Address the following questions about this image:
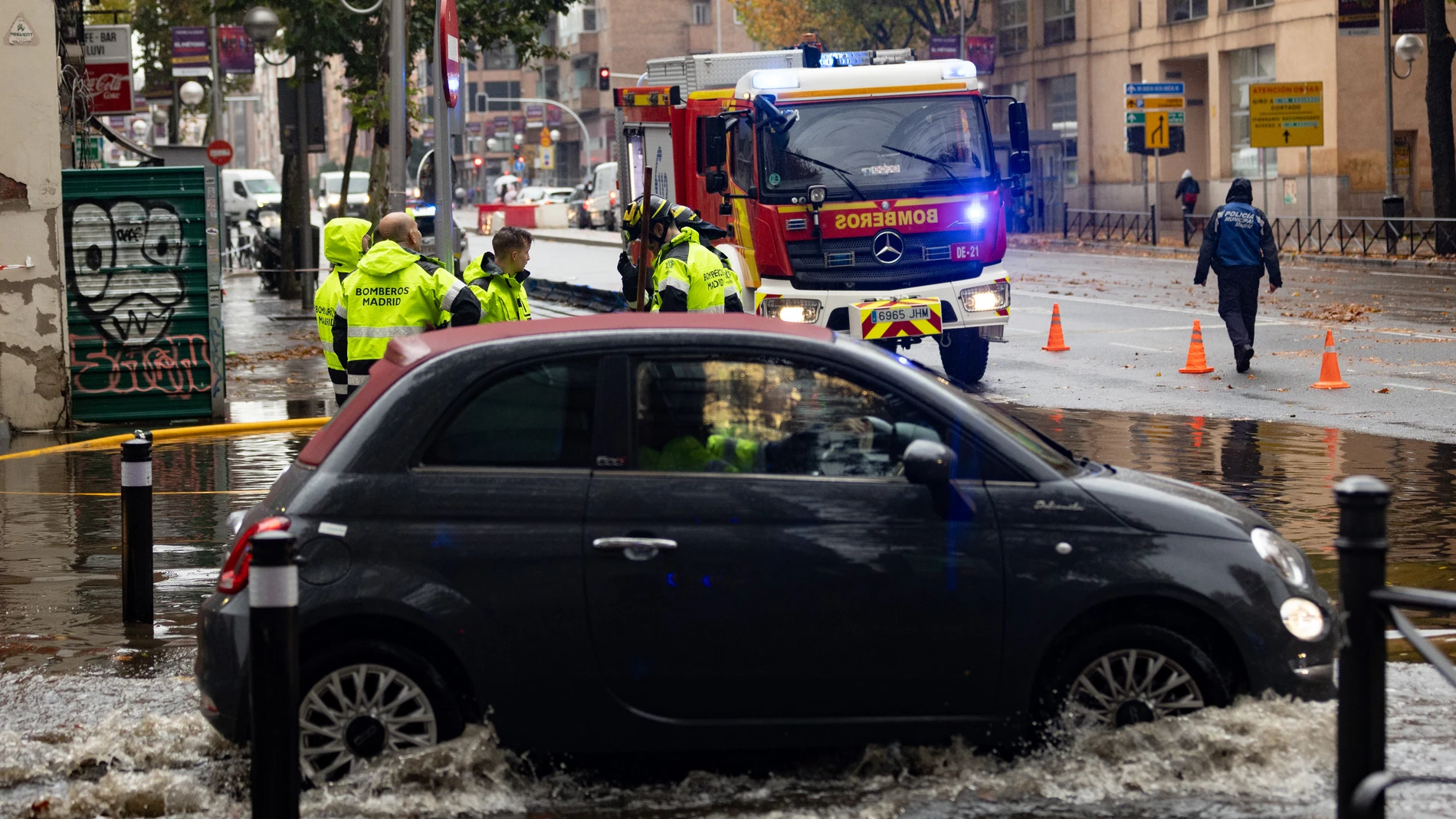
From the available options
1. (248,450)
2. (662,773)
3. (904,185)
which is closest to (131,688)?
(662,773)

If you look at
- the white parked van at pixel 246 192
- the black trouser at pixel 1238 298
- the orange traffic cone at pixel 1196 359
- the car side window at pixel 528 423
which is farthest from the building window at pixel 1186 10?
the car side window at pixel 528 423

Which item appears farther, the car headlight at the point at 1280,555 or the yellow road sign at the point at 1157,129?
the yellow road sign at the point at 1157,129

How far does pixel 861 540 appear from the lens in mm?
5164

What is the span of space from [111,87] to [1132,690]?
2280 cm

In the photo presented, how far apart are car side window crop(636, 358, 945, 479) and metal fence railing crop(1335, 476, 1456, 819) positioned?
1.60 meters

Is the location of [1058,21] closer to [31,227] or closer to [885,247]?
[885,247]

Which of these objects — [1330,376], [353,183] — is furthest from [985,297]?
[353,183]

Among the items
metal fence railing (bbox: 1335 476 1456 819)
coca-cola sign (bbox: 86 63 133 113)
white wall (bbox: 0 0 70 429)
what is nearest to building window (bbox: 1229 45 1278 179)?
coca-cola sign (bbox: 86 63 133 113)

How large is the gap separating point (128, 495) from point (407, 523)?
119 inches

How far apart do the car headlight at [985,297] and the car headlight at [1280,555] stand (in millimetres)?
10678

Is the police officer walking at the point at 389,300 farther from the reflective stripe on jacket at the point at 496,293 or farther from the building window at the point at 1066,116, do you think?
the building window at the point at 1066,116

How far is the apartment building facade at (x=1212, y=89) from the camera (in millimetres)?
43562

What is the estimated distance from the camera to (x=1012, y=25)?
62281 millimetres

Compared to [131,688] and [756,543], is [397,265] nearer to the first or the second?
[131,688]
